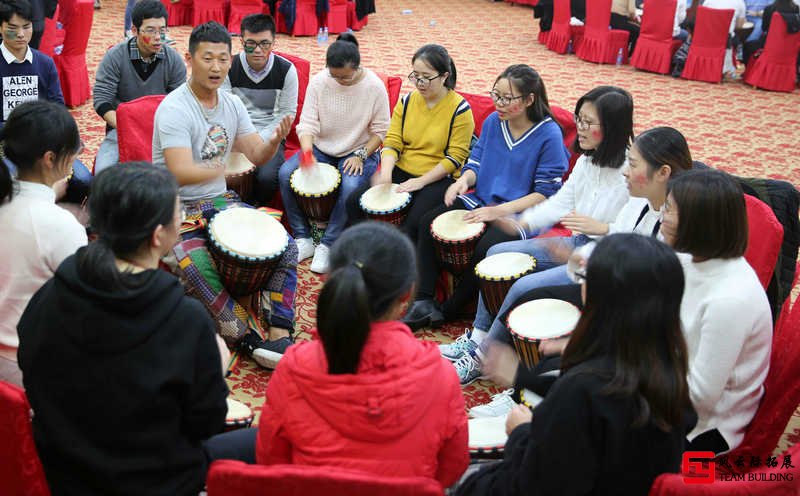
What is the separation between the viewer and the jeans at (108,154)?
3881mm

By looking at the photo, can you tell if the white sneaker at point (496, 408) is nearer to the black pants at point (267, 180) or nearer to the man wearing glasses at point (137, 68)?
the black pants at point (267, 180)

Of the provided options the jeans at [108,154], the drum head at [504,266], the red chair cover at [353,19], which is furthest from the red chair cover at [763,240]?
the red chair cover at [353,19]

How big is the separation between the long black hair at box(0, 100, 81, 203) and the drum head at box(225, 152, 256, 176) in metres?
1.51

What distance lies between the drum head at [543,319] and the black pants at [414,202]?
3.42 feet

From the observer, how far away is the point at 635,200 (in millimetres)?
2998

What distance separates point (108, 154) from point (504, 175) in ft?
6.63

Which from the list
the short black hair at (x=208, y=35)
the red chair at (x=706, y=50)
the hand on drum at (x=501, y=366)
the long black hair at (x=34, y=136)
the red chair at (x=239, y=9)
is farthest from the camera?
the red chair at (x=239, y=9)

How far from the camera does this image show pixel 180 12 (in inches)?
373

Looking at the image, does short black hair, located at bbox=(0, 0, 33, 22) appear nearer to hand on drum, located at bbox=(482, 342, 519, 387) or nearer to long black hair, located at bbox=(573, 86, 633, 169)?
long black hair, located at bbox=(573, 86, 633, 169)

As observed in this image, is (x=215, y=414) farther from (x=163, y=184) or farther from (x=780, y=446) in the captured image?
(x=780, y=446)

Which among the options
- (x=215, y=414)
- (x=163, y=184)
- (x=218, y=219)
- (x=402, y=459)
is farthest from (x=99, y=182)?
(x=218, y=219)

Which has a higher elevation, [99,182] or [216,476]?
[99,182]

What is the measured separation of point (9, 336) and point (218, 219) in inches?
42.5

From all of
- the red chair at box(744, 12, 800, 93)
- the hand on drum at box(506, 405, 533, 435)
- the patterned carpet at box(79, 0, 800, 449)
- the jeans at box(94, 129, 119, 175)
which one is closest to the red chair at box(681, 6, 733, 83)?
the patterned carpet at box(79, 0, 800, 449)
